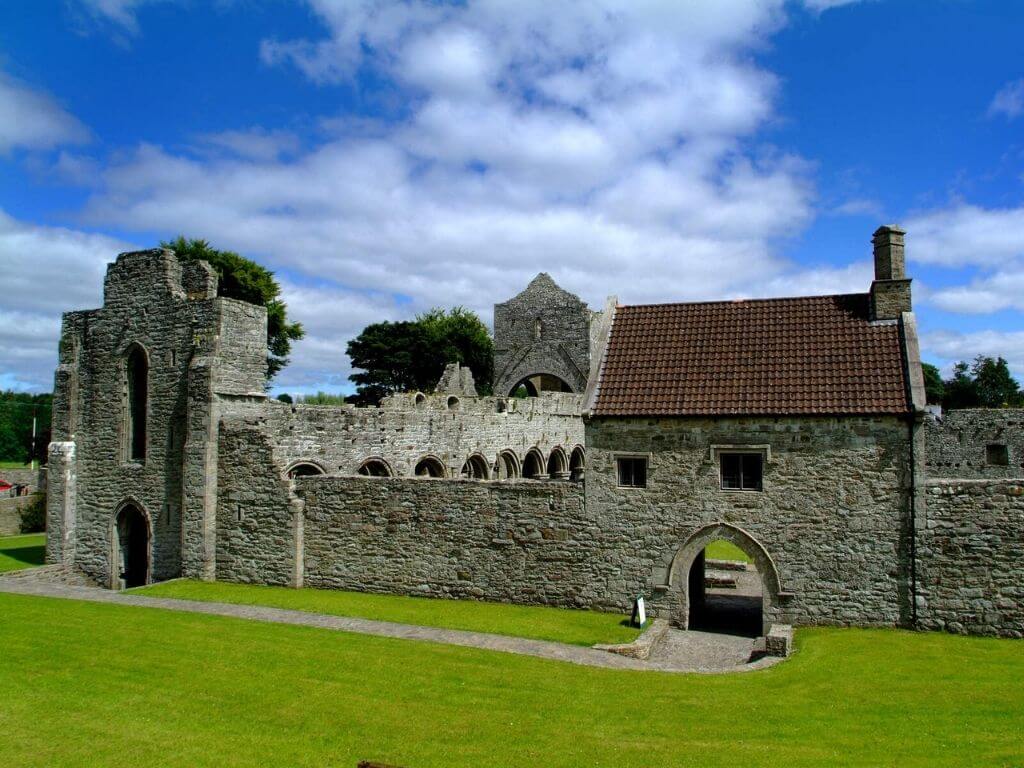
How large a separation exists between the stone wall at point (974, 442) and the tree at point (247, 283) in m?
34.1

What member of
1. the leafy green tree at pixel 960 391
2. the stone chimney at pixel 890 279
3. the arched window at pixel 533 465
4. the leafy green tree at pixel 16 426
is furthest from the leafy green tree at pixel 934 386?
the leafy green tree at pixel 16 426

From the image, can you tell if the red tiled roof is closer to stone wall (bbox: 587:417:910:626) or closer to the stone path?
stone wall (bbox: 587:417:910:626)

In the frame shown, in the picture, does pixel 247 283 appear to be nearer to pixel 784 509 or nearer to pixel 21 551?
pixel 21 551

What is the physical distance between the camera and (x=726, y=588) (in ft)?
68.9

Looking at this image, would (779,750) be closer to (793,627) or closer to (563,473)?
(793,627)

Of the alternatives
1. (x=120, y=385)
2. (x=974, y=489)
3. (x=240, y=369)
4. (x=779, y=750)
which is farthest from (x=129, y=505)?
(x=974, y=489)

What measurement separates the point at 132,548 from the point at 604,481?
14722 mm

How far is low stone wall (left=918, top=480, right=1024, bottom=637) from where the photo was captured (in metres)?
14.2

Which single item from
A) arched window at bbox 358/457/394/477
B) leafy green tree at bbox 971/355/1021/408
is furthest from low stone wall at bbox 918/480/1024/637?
leafy green tree at bbox 971/355/1021/408

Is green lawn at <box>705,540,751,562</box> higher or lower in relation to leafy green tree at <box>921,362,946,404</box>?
lower

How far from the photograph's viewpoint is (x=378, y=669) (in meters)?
12.0

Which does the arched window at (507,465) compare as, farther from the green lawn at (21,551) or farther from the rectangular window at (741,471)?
the rectangular window at (741,471)

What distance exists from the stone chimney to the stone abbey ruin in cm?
4

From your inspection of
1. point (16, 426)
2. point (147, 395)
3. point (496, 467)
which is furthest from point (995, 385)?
point (16, 426)
